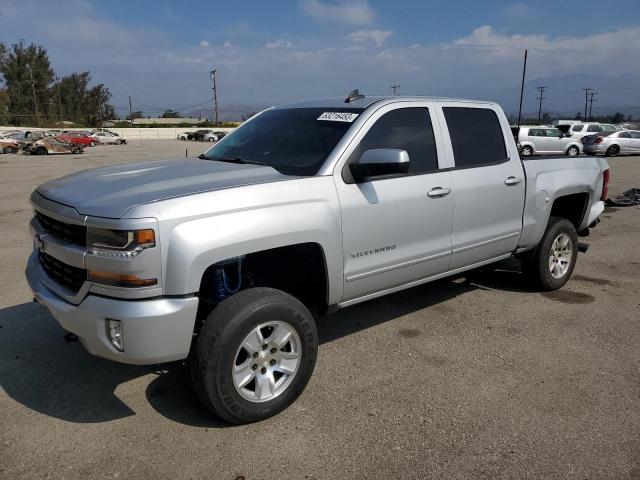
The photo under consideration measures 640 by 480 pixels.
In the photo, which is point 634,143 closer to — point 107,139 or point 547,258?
point 547,258

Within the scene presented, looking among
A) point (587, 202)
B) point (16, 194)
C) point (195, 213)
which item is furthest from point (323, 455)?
point (16, 194)

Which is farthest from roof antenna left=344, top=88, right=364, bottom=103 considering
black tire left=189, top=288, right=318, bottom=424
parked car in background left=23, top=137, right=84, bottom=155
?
parked car in background left=23, top=137, right=84, bottom=155

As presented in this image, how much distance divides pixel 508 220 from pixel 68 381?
3824 millimetres

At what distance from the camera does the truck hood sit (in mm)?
2873

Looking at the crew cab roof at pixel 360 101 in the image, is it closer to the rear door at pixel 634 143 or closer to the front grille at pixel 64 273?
the front grille at pixel 64 273

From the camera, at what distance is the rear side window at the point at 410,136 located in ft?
12.8

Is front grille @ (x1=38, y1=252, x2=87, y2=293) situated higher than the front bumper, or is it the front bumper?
front grille @ (x1=38, y1=252, x2=87, y2=293)

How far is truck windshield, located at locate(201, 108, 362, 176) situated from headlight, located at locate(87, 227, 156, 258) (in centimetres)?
119

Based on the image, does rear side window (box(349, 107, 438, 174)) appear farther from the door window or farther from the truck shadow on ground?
the door window

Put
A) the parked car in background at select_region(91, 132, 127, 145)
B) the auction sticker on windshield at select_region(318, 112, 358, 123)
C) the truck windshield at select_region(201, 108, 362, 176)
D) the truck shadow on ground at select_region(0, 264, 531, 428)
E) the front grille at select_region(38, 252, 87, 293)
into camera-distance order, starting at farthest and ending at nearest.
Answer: the parked car in background at select_region(91, 132, 127, 145) < the auction sticker on windshield at select_region(318, 112, 358, 123) < the truck windshield at select_region(201, 108, 362, 176) < the truck shadow on ground at select_region(0, 264, 531, 428) < the front grille at select_region(38, 252, 87, 293)

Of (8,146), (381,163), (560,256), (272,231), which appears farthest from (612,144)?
(8,146)

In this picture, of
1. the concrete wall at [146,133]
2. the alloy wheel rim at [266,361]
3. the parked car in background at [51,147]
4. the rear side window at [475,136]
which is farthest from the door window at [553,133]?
the concrete wall at [146,133]

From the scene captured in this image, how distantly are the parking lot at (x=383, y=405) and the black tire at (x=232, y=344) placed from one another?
5.4 inches

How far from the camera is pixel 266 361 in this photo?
3211mm
